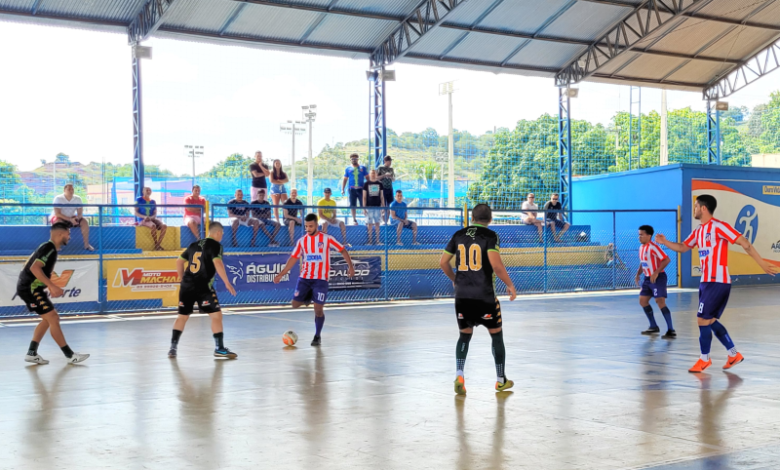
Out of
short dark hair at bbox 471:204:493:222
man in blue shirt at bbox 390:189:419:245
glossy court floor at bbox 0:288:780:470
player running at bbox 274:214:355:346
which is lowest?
glossy court floor at bbox 0:288:780:470

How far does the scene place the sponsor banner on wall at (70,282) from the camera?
1609cm

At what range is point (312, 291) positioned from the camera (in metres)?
12.5

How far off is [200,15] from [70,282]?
29.5ft

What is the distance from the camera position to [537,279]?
2388 centimetres

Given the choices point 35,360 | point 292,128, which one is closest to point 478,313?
point 35,360

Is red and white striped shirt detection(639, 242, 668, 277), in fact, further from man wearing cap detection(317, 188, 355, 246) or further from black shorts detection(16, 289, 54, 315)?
black shorts detection(16, 289, 54, 315)

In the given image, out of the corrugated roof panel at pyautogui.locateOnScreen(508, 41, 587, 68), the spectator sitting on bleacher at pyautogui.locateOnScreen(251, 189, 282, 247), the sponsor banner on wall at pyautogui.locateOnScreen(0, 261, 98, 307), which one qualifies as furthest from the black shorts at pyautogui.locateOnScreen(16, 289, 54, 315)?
the corrugated roof panel at pyautogui.locateOnScreen(508, 41, 587, 68)

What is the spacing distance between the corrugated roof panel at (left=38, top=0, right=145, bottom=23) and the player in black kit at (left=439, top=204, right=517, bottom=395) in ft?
52.2

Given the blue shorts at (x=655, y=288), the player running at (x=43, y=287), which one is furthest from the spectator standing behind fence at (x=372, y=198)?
the player running at (x=43, y=287)

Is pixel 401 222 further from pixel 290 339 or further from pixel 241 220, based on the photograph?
pixel 290 339

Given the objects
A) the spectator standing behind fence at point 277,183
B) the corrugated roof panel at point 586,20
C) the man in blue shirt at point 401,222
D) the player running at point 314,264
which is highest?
the corrugated roof panel at point 586,20

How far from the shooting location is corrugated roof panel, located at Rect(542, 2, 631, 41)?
25.0 metres

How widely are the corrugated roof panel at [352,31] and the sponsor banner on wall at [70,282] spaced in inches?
415

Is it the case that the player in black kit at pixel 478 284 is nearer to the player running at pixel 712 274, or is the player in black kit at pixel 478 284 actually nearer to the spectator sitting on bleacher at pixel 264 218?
the player running at pixel 712 274
